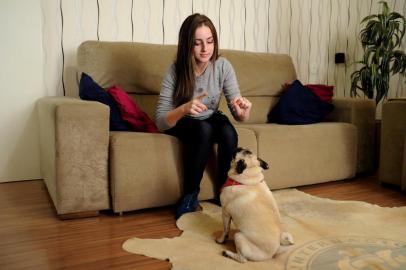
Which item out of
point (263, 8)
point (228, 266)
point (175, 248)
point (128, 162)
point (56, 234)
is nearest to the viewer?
point (228, 266)

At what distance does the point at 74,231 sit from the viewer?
1.58 meters

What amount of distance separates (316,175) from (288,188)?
0.67ft

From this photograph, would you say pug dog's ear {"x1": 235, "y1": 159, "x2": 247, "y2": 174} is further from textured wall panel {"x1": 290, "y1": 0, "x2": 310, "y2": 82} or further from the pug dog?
textured wall panel {"x1": 290, "y1": 0, "x2": 310, "y2": 82}

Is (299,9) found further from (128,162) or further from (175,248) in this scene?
(175,248)

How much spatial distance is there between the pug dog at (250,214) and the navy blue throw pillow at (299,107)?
1033 millimetres

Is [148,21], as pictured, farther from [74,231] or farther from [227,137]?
[74,231]

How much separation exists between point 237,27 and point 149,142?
1.59m

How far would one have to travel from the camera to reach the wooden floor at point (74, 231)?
1305 mm

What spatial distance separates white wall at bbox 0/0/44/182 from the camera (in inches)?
87.9

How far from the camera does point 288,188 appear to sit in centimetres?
226

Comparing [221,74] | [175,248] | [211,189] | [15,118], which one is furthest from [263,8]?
[175,248]

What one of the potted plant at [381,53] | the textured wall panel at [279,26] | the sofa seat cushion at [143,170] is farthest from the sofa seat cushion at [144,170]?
the potted plant at [381,53]

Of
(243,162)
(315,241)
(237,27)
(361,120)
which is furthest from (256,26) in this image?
(315,241)

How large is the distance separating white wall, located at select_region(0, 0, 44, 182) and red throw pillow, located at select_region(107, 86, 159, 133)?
0.67m
